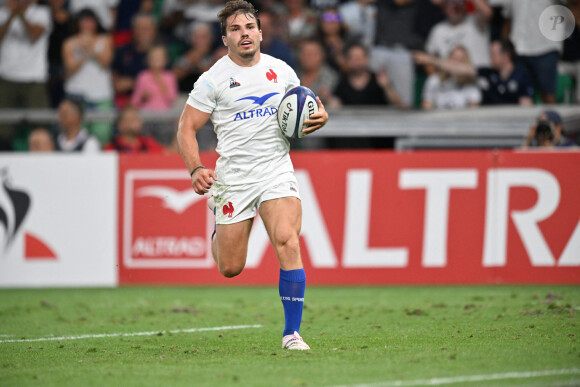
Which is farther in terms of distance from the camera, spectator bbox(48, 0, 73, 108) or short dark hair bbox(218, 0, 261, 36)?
spectator bbox(48, 0, 73, 108)

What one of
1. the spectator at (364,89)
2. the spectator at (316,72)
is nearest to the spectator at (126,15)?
the spectator at (316,72)

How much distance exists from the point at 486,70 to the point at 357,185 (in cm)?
356

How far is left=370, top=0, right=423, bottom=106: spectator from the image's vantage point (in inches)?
598

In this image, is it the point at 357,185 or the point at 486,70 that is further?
the point at 486,70

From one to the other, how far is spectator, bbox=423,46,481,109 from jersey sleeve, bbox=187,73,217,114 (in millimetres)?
8096

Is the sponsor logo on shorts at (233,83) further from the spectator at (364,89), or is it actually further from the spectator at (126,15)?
the spectator at (126,15)

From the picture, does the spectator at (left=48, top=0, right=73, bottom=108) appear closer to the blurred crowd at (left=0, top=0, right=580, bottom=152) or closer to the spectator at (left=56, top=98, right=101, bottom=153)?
the blurred crowd at (left=0, top=0, right=580, bottom=152)

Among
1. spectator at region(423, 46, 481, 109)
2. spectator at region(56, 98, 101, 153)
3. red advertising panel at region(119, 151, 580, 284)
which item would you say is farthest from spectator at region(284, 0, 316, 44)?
spectator at region(56, 98, 101, 153)

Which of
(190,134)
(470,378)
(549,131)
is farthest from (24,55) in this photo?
(470,378)

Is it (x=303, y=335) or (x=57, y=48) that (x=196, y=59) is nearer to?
(x=57, y=48)

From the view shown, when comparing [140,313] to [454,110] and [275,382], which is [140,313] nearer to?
Answer: [275,382]

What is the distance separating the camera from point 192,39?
1616 cm

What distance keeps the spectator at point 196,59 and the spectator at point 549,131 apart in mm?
5793

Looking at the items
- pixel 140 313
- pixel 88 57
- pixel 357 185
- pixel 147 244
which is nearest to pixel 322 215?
pixel 357 185
